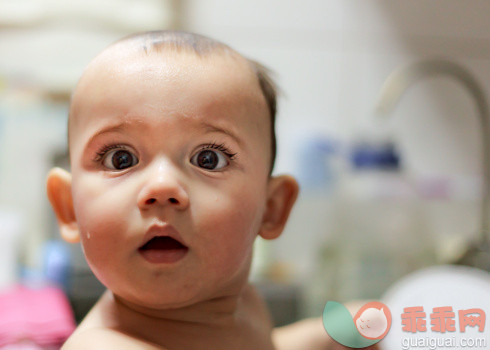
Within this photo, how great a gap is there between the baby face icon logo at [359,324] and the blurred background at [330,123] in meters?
0.62

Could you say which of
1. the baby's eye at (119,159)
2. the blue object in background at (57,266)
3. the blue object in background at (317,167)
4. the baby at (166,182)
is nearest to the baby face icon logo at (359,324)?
the baby at (166,182)

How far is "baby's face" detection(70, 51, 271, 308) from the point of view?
0.39 metres

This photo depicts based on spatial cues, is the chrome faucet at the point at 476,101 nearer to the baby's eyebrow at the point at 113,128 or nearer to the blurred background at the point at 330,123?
the blurred background at the point at 330,123

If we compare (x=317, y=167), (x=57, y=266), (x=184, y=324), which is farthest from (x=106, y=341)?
(x=317, y=167)

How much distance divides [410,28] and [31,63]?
864 millimetres

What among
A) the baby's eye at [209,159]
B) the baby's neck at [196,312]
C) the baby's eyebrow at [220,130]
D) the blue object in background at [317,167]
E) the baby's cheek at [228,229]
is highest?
the blue object in background at [317,167]

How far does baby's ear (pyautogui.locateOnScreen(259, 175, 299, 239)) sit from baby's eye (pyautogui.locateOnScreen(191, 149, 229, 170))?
0.26ft

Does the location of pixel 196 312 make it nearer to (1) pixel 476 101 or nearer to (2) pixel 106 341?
(2) pixel 106 341

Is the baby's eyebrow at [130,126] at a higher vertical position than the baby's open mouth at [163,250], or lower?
higher

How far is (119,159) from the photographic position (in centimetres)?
42

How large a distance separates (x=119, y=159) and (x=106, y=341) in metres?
0.13

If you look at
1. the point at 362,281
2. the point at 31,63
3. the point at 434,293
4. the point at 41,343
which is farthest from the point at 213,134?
the point at 31,63

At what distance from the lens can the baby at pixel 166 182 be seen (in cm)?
39

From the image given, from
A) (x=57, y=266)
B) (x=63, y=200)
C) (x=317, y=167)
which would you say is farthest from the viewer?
(x=317, y=167)
